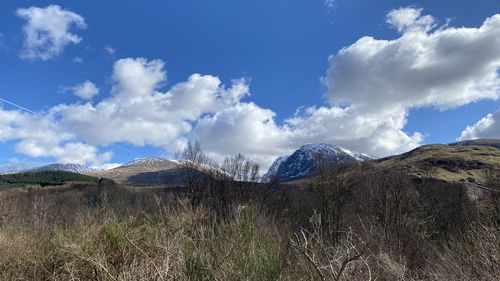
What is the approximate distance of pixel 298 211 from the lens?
5138cm

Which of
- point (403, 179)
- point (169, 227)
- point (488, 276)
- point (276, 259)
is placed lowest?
point (488, 276)

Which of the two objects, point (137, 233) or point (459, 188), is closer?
point (137, 233)

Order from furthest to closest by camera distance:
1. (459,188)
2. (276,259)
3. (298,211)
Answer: (459,188) → (298,211) → (276,259)

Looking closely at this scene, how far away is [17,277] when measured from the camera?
10234mm

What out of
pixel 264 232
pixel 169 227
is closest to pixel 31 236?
pixel 169 227

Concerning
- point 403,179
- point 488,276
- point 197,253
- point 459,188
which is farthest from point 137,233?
point 459,188

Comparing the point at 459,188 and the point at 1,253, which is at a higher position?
the point at 459,188

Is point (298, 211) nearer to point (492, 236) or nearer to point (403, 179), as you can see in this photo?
point (403, 179)

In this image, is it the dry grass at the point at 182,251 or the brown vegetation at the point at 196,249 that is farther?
the dry grass at the point at 182,251

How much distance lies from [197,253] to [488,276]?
599cm

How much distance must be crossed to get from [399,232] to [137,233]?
23.5m

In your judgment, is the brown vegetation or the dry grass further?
the dry grass

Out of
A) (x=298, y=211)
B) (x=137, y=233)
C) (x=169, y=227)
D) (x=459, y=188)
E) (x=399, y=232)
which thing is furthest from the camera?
(x=459, y=188)

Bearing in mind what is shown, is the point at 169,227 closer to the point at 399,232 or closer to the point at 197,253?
the point at 197,253
